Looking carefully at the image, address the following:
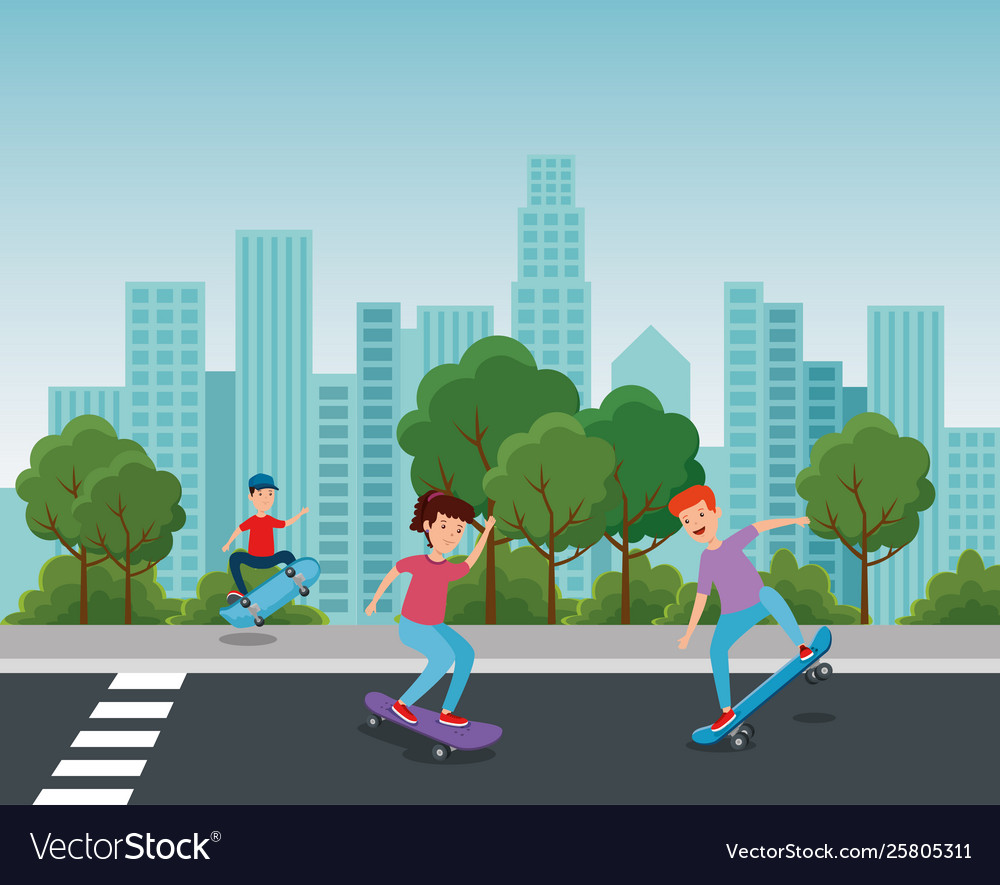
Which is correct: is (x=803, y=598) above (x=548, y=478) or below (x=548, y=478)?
below

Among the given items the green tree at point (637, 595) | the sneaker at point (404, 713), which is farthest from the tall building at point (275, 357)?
the sneaker at point (404, 713)

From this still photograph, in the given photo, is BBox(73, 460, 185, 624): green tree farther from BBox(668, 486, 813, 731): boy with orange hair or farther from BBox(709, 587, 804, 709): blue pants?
BBox(709, 587, 804, 709): blue pants

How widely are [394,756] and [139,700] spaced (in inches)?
132

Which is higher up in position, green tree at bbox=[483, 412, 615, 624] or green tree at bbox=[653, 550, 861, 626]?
green tree at bbox=[483, 412, 615, 624]

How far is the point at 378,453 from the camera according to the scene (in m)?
164

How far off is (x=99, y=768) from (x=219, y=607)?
345 inches

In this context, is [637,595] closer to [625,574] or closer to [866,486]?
[625,574]

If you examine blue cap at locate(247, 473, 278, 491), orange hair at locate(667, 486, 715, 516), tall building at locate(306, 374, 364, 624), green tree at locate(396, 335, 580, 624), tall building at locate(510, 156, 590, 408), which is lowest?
tall building at locate(306, 374, 364, 624)

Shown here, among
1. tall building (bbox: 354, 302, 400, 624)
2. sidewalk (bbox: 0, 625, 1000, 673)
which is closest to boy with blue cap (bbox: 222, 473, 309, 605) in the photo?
sidewalk (bbox: 0, 625, 1000, 673)

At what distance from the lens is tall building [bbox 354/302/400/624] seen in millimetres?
157375

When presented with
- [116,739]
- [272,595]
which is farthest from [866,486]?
[116,739]
